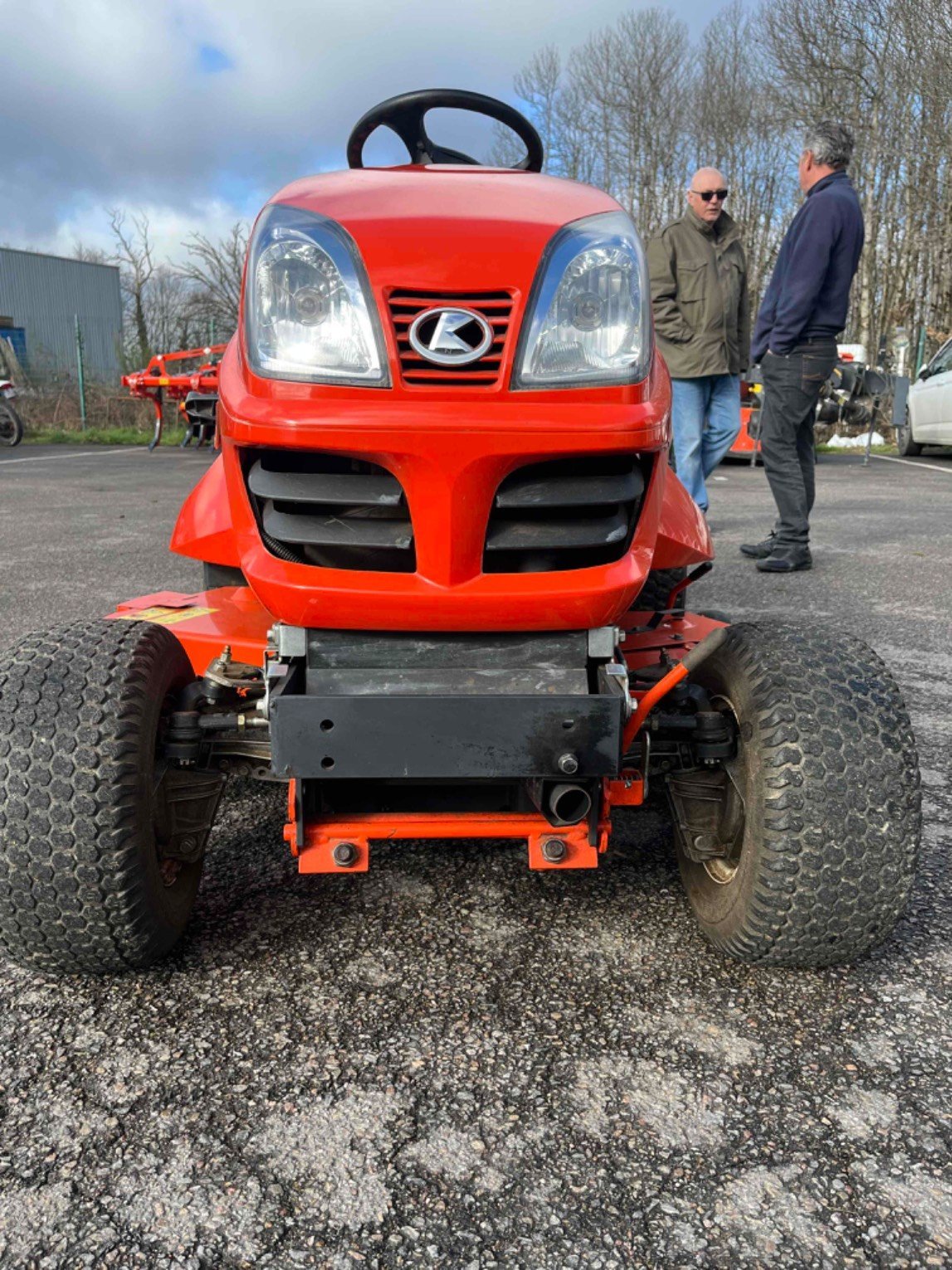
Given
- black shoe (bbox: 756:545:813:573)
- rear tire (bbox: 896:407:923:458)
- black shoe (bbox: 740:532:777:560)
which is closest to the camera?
black shoe (bbox: 756:545:813:573)

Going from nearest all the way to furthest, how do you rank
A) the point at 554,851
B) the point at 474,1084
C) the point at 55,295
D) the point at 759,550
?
the point at 474,1084 < the point at 554,851 < the point at 759,550 < the point at 55,295

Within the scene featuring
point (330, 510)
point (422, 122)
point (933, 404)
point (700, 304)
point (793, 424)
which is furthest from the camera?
point (933, 404)

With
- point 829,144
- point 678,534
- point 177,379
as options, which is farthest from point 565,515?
point 177,379

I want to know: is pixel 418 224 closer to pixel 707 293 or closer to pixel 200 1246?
pixel 200 1246

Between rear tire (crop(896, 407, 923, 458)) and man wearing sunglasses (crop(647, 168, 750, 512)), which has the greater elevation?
man wearing sunglasses (crop(647, 168, 750, 512))

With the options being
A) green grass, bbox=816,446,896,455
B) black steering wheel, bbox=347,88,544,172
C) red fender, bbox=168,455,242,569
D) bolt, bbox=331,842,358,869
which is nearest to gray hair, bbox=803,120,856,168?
black steering wheel, bbox=347,88,544,172

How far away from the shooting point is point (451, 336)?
1.61 meters

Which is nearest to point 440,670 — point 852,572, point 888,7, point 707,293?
point 707,293

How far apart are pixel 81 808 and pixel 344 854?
0.45 metres

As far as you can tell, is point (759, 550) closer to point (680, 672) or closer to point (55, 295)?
point (680, 672)

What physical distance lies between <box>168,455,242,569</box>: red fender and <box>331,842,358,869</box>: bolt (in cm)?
70

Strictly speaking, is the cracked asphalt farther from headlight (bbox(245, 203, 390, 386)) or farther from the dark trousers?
the dark trousers

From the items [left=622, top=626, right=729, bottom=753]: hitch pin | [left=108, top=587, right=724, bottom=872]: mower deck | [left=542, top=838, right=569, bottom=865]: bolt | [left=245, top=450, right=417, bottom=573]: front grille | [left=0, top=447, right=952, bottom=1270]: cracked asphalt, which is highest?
[left=245, top=450, right=417, bottom=573]: front grille

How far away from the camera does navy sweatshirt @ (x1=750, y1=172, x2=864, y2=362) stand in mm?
4824
